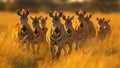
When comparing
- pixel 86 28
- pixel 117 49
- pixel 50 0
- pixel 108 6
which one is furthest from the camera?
pixel 50 0

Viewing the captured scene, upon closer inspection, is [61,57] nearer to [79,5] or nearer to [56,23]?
[56,23]

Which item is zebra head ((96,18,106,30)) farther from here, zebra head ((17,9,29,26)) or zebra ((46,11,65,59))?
zebra ((46,11,65,59))

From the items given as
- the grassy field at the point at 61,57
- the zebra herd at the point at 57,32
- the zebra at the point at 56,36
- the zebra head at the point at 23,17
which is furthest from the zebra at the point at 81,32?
the zebra head at the point at 23,17

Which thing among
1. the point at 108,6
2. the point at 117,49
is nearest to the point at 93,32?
the point at 117,49

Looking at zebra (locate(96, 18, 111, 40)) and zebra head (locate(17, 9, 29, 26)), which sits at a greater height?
zebra head (locate(17, 9, 29, 26))

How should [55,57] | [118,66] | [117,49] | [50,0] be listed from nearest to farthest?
[118,66]
[55,57]
[117,49]
[50,0]

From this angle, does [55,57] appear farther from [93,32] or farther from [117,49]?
[93,32]

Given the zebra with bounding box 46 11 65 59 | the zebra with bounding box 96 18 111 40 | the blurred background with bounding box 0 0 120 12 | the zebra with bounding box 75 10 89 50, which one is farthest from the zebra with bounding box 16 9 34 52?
the blurred background with bounding box 0 0 120 12

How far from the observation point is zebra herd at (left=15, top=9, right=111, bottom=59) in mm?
14367

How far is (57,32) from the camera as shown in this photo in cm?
1419

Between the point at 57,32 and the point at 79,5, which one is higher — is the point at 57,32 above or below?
above

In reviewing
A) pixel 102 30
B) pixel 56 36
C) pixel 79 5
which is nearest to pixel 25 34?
pixel 56 36

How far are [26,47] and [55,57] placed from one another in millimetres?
1225

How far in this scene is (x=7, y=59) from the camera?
12875mm
